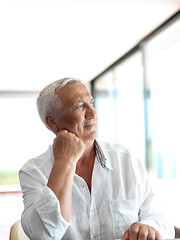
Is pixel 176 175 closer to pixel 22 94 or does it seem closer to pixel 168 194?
pixel 168 194

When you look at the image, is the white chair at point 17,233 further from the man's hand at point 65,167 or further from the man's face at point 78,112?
the man's face at point 78,112

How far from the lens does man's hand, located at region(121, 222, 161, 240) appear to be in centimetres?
115

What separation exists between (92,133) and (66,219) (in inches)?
16.9

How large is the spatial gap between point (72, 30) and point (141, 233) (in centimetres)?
337

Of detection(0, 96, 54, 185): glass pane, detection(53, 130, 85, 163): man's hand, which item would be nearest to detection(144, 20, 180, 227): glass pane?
detection(53, 130, 85, 163): man's hand

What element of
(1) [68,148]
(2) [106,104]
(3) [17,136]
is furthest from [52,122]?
(3) [17,136]

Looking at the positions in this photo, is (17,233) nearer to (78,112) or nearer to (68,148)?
(68,148)

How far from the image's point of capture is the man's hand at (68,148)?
1365mm

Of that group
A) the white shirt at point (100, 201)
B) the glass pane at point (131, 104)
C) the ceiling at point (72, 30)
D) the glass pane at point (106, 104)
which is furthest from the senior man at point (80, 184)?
the glass pane at point (106, 104)

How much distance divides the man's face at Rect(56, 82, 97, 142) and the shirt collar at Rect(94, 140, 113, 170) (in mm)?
99

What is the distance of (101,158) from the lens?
1.54 meters

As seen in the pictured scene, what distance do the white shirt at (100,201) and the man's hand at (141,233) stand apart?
0.07 meters

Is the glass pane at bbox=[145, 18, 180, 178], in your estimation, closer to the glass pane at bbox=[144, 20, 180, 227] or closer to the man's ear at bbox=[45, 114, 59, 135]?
the glass pane at bbox=[144, 20, 180, 227]

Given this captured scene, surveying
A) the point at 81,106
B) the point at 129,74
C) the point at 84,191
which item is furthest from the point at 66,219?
the point at 129,74
